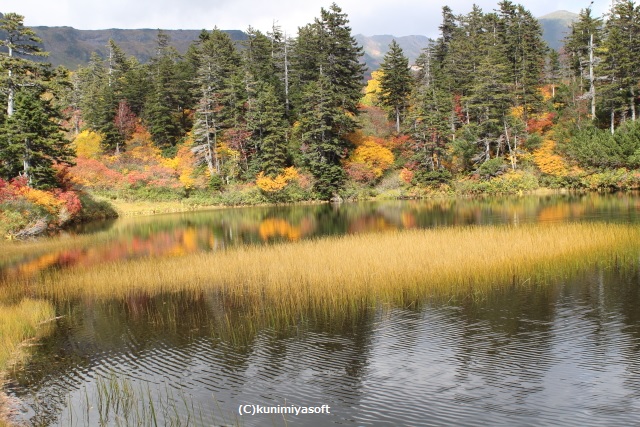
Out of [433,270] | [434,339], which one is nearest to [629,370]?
[434,339]

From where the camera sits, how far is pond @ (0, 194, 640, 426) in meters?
8.02

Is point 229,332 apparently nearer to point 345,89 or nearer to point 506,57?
point 345,89

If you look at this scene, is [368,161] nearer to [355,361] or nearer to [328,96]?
[328,96]

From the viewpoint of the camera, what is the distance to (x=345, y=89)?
2486 inches

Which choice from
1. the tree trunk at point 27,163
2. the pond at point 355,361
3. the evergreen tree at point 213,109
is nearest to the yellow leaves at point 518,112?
the evergreen tree at point 213,109

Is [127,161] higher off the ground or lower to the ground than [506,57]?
lower

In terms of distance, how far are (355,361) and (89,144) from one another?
70126 millimetres

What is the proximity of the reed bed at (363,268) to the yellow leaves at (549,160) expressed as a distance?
3338 cm

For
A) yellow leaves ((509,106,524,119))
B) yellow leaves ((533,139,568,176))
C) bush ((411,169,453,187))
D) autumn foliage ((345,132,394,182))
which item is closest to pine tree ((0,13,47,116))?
autumn foliage ((345,132,394,182))

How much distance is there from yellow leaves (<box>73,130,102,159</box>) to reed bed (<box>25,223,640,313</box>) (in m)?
55.0

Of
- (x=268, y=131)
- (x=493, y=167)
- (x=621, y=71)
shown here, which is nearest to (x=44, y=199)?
(x=268, y=131)

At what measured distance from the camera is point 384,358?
10.1m

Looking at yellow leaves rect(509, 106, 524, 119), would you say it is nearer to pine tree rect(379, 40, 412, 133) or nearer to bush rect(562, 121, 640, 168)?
bush rect(562, 121, 640, 168)

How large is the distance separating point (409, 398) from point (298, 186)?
52.4 metres
